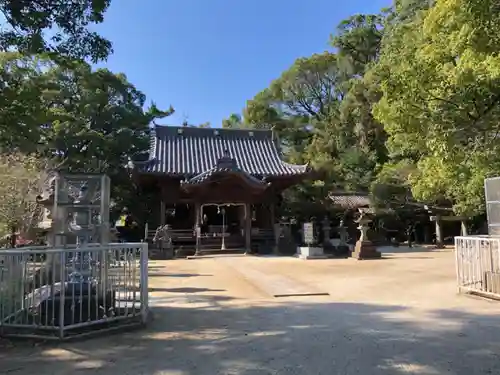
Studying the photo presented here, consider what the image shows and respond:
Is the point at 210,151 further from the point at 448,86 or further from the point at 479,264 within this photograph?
the point at 479,264

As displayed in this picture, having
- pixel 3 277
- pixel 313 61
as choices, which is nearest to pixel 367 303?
pixel 3 277

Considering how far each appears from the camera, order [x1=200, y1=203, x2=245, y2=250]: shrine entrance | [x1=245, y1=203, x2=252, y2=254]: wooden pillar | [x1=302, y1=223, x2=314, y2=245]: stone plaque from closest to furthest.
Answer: [x1=302, y1=223, x2=314, y2=245]: stone plaque → [x1=245, y1=203, x2=252, y2=254]: wooden pillar → [x1=200, y1=203, x2=245, y2=250]: shrine entrance

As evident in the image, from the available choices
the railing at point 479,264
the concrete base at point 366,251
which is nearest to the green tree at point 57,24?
the railing at point 479,264

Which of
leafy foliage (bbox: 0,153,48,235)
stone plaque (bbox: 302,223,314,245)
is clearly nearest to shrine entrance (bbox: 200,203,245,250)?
stone plaque (bbox: 302,223,314,245)

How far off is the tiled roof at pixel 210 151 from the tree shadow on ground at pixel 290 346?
46.9ft

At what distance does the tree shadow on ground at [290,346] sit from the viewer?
11.1 feet

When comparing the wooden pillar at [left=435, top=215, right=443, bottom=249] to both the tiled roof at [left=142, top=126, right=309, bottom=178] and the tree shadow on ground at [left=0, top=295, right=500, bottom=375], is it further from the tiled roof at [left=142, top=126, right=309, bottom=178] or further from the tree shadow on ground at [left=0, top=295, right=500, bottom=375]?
the tree shadow on ground at [left=0, top=295, right=500, bottom=375]

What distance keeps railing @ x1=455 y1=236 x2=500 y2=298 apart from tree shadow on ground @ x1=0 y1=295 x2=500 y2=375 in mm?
1260

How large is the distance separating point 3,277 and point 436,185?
8038 mm

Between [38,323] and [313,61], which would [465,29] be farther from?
[313,61]

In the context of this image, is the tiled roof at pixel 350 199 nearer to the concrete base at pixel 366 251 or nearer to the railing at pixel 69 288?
the concrete base at pixel 366 251

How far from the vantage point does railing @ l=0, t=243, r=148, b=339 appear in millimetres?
4363

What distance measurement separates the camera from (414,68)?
263 inches

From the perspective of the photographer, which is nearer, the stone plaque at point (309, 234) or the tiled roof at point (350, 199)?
the stone plaque at point (309, 234)
